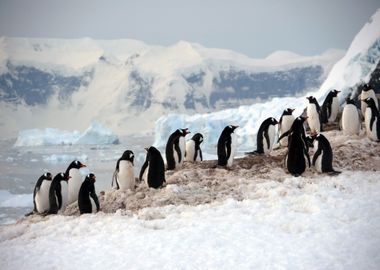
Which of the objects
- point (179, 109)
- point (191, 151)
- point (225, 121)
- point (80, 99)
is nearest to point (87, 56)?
point (80, 99)

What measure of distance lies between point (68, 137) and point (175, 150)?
3581 centimetres

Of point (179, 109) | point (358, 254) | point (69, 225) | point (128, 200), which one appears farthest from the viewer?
point (179, 109)

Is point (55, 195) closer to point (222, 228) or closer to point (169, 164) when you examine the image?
point (169, 164)

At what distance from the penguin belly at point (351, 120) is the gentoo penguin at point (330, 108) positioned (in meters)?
1.14

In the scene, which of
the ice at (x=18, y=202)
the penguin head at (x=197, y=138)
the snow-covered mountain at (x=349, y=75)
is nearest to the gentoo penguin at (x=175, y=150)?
the penguin head at (x=197, y=138)

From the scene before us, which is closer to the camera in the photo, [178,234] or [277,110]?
[178,234]

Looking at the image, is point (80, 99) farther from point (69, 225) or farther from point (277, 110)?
point (69, 225)

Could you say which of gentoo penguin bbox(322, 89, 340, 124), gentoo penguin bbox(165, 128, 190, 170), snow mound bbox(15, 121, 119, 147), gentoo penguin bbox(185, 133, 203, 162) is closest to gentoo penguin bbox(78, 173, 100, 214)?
gentoo penguin bbox(165, 128, 190, 170)

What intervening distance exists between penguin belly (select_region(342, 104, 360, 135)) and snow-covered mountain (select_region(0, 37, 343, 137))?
83.9 m

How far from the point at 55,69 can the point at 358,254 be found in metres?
110

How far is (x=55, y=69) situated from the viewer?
10800cm

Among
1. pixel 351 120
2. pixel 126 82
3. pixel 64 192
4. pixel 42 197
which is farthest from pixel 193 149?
pixel 126 82

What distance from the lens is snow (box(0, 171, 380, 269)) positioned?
11.6 ft

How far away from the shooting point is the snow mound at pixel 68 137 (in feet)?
122
